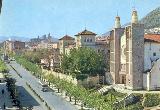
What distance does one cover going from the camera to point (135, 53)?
70125 mm

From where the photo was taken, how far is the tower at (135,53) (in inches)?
2731

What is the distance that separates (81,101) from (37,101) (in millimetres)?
7448

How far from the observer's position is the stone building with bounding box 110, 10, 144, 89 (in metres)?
69.6

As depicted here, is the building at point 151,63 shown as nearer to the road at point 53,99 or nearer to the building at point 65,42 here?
the road at point 53,99

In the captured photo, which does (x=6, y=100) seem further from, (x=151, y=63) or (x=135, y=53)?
(x=151, y=63)

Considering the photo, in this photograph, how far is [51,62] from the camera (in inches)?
4956

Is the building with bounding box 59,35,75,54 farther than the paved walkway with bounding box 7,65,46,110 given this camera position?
Yes

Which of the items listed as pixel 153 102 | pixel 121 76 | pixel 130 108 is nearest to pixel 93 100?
pixel 130 108

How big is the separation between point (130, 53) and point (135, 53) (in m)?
0.83

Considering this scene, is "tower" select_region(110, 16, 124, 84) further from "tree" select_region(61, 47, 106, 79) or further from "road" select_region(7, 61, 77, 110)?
"road" select_region(7, 61, 77, 110)

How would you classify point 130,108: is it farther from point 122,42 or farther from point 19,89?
point 19,89

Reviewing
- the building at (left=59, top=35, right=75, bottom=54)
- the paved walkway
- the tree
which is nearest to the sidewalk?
the paved walkway

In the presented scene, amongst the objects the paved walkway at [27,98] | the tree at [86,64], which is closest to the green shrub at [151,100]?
the paved walkway at [27,98]

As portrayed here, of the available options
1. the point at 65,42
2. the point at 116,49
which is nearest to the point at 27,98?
the point at 116,49
